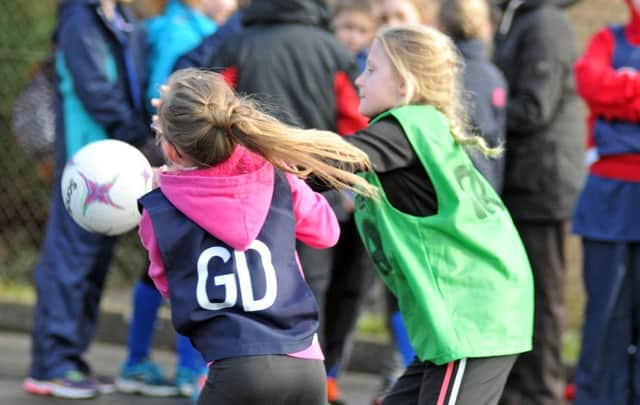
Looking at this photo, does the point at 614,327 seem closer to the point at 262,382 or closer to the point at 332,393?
the point at 332,393

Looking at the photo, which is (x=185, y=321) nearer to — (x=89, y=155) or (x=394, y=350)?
(x=89, y=155)

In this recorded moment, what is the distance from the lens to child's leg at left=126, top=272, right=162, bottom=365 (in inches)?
239

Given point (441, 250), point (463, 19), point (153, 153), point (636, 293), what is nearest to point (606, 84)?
point (463, 19)

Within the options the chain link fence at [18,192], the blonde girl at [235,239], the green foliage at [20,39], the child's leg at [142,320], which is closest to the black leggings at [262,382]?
the blonde girl at [235,239]

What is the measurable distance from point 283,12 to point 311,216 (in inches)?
80.7

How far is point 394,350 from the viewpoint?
6172 mm

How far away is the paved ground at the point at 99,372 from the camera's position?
5.85m

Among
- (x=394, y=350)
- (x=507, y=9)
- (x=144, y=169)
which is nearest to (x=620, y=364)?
(x=394, y=350)

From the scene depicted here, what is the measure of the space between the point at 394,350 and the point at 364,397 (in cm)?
39

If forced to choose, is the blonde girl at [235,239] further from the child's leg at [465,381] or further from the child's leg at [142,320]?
the child's leg at [142,320]

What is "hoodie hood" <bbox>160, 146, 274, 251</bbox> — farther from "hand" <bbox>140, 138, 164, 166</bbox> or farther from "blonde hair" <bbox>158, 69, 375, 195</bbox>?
"hand" <bbox>140, 138, 164, 166</bbox>

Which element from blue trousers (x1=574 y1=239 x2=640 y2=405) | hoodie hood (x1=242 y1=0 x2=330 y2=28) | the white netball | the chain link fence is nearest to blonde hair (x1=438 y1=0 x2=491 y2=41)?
hoodie hood (x1=242 y1=0 x2=330 y2=28)

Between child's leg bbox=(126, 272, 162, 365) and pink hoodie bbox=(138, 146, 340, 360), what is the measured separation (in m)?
2.50

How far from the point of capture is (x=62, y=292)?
594 cm
